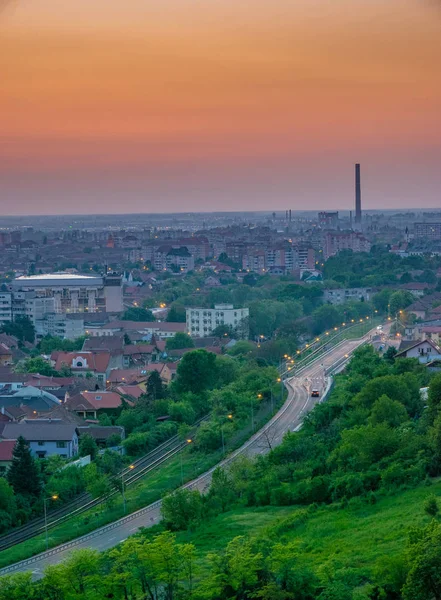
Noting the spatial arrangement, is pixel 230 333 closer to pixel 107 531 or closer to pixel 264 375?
pixel 264 375

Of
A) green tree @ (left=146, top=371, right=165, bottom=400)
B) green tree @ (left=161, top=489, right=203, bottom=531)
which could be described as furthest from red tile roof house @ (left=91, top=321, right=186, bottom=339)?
→ green tree @ (left=161, top=489, right=203, bottom=531)

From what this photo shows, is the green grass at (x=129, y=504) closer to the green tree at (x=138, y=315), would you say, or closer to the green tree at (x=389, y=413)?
the green tree at (x=389, y=413)

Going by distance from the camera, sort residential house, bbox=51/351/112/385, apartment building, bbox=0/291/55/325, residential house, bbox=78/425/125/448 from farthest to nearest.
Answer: apartment building, bbox=0/291/55/325 < residential house, bbox=51/351/112/385 < residential house, bbox=78/425/125/448

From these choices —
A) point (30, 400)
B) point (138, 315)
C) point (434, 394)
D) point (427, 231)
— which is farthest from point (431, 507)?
point (427, 231)

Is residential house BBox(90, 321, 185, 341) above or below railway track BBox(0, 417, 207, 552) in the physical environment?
above

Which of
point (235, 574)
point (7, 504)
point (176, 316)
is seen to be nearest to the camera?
point (235, 574)

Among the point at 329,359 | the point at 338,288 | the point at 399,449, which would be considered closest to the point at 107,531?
the point at 399,449

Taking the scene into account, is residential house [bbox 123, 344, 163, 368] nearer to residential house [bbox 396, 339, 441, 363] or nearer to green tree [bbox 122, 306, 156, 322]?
green tree [bbox 122, 306, 156, 322]

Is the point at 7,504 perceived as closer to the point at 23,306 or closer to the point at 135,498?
the point at 135,498
